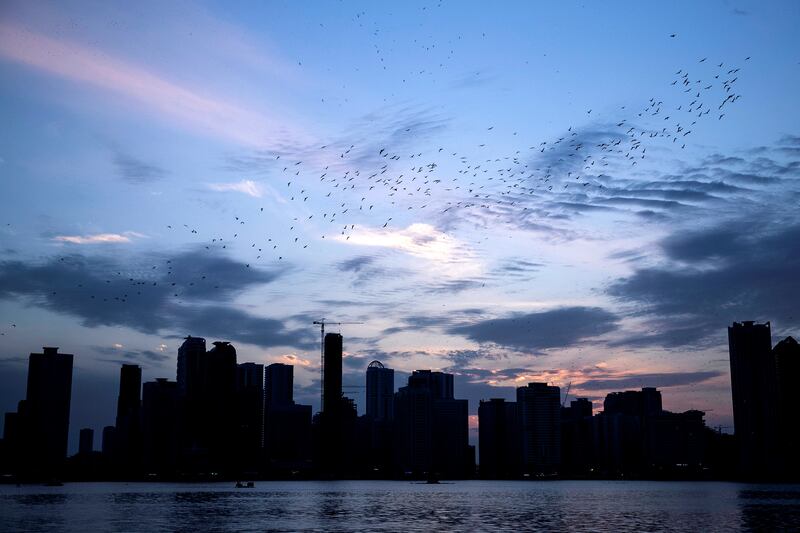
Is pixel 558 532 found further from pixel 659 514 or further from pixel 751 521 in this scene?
pixel 659 514

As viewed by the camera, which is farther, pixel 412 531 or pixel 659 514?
pixel 659 514

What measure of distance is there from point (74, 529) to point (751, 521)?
99.7m

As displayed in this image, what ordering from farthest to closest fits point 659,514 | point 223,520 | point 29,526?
point 659,514 → point 223,520 → point 29,526

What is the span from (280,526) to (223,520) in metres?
17.5

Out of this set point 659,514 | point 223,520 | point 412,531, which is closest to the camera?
point 412,531

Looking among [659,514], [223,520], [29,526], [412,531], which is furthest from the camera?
[659,514]

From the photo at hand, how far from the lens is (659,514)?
497 ft

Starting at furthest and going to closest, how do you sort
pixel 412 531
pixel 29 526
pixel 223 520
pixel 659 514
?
pixel 659 514
pixel 223 520
pixel 29 526
pixel 412 531

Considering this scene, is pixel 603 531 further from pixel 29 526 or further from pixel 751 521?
pixel 29 526

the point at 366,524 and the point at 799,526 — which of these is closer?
the point at 799,526

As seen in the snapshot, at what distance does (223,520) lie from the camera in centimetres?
12788

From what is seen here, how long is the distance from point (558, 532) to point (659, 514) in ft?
181

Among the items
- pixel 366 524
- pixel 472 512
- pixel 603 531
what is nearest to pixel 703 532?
pixel 603 531

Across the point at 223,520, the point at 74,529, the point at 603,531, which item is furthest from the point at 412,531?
the point at 74,529
